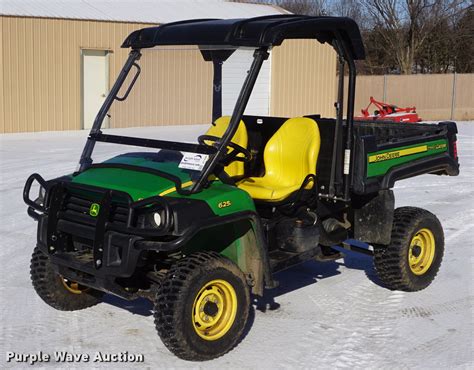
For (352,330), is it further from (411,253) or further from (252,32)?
(252,32)

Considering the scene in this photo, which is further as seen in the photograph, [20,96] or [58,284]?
[20,96]

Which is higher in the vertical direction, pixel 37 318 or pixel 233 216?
pixel 233 216

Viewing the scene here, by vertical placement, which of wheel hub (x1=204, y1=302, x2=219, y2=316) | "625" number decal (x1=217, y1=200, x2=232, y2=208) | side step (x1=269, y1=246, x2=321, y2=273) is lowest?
wheel hub (x1=204, y1=302, x2=219, y2=316)

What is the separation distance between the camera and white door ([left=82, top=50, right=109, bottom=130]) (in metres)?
19.0

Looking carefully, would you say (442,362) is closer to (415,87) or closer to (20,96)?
(20,96)

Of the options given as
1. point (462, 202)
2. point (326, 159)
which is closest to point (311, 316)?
point (326, 159)

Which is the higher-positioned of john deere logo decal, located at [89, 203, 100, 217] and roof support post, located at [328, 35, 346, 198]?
roof support post, located at [328, 35, 346, 198]

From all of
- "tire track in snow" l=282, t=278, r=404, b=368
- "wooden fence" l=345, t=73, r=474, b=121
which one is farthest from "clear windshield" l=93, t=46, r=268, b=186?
"wooden fence" l=345, t=73, r=474, b=121

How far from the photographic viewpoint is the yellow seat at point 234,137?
5074 millimetres

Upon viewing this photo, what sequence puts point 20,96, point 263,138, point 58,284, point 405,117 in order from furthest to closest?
point 405,117
point 20,96
point 263,138
point 58,284

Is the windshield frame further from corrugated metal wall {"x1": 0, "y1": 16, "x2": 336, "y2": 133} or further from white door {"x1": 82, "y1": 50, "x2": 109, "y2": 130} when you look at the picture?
white door {"x1": 82, "y1": 50, "x2": 109, "y2": 130}

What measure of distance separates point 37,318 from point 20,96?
1372cm

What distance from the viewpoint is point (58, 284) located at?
4.99m

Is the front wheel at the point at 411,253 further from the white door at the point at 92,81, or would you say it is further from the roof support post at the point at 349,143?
the white door at the point at 92,81
